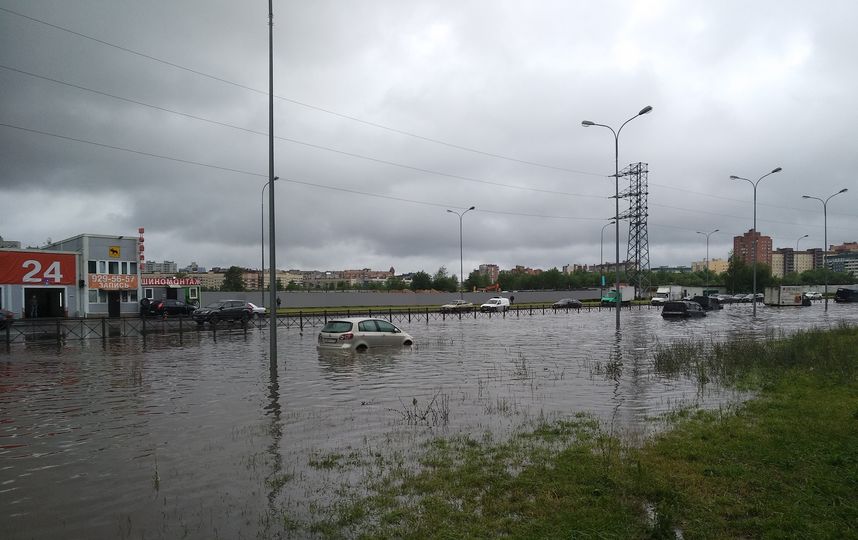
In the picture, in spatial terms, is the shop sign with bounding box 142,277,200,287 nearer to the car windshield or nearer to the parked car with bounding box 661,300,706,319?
the car windshield

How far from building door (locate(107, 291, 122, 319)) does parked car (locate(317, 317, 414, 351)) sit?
37476mm

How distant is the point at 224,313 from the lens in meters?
41.7

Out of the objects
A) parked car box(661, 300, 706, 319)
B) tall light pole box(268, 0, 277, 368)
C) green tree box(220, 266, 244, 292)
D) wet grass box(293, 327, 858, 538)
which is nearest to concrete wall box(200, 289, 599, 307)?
parked car box(661, 300, 706, 319)

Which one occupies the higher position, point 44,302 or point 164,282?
point 164,282

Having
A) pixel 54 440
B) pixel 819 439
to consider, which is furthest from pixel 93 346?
pixel 819 439

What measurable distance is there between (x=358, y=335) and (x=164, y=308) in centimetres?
3425

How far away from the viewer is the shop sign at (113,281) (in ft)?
163

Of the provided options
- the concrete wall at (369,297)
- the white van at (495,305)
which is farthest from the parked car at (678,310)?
the concrete wall at (369,297)

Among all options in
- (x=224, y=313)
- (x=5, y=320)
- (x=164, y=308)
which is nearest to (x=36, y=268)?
(x=164, y=308)

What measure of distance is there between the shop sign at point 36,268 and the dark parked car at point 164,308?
6269 millimetres

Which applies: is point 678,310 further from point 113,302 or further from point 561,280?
point 561,280

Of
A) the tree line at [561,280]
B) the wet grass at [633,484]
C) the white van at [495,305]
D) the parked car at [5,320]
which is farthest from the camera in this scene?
the tree line at [561,280]

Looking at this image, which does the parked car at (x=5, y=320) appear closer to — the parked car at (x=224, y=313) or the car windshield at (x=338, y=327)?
the parked car at (x=224, y=313)

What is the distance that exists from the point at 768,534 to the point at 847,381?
1043 centimetres
